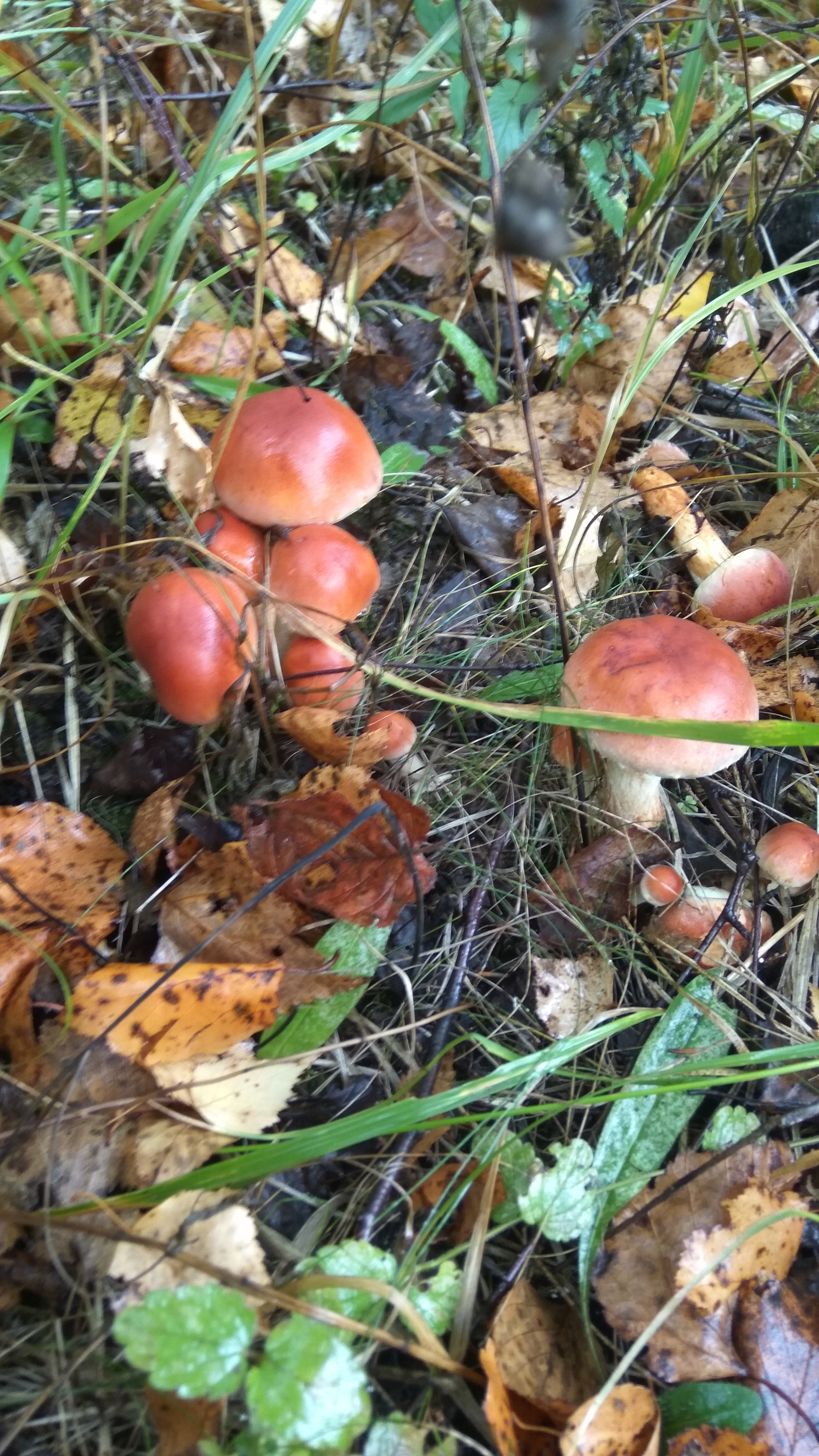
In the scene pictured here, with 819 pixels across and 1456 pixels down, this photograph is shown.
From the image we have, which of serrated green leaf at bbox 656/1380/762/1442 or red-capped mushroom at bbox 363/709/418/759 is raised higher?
red-capped mushroom at bbox 363/709/418/759

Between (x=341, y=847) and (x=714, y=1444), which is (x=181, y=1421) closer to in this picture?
(x=714, y=1444)

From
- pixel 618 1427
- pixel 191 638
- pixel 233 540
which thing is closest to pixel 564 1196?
pixel 618 1427

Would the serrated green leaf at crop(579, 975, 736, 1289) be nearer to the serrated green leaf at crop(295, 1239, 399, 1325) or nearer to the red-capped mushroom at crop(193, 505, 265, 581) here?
the serrated green leaf at crop(295, 1239, 399, 1325)

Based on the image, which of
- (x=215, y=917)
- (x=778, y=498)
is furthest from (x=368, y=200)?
(x=215, y=917)

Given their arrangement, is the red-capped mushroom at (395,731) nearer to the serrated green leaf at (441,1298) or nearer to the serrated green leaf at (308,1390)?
the serrated green leaf at (441,1298)

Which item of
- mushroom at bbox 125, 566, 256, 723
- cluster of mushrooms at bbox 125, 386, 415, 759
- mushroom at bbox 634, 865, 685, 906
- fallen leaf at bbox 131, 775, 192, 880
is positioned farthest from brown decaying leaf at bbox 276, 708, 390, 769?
mushroom at bbox 634, 865, 685, 906
